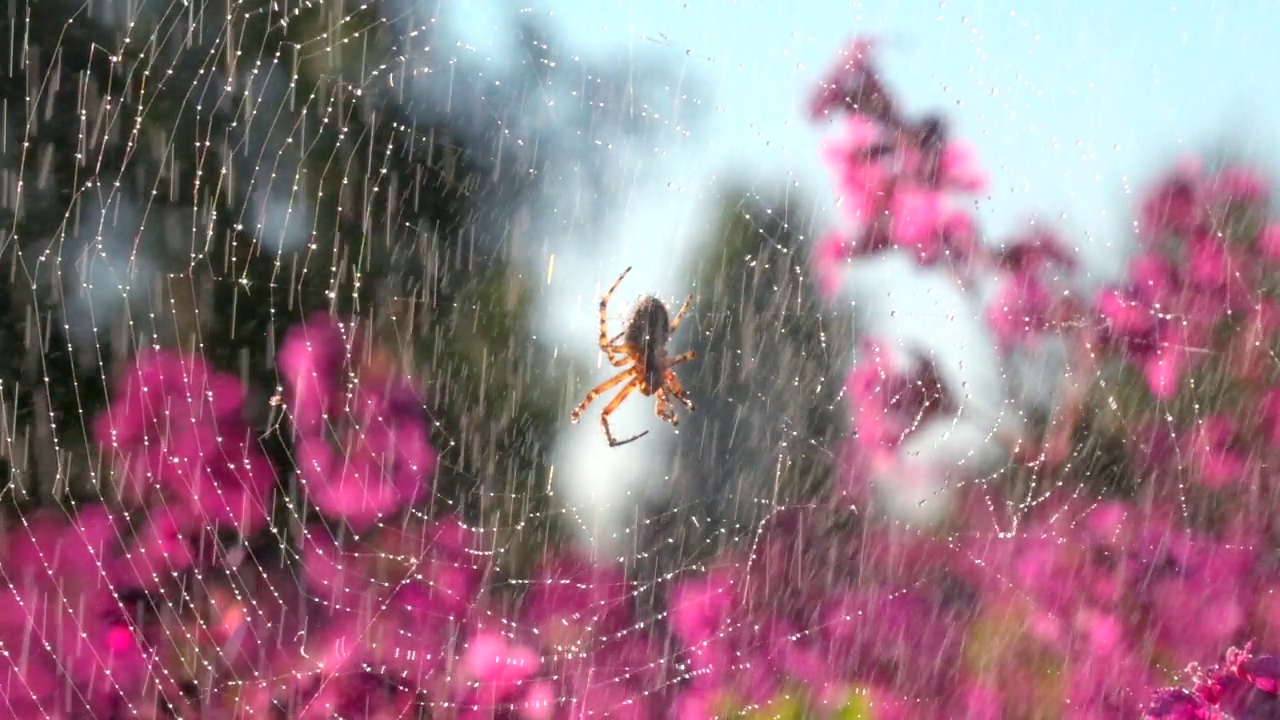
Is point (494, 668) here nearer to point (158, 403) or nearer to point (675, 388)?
point (158, 403)

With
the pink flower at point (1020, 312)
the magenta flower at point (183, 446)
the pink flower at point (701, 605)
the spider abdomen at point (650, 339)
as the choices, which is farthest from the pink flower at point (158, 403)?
the pink flower at point (1020, 312)

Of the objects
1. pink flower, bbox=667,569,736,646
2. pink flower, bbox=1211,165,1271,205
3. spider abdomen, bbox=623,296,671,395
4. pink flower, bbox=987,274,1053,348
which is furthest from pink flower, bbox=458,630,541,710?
pink flower, bbox=1211,165,1271,205

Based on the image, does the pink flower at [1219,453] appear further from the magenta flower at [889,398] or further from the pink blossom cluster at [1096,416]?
the magenta flower at [889,398]

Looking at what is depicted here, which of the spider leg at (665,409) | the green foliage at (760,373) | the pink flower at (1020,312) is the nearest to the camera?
the pink flower at (1020,312)

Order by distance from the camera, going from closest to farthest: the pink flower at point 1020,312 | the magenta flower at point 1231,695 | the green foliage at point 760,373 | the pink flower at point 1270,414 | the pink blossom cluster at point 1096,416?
the magenta flower at point 1231,695 < the pink blossom cluster at point 1096,416 < the pink flower at point 1270,414 < the pink flower at point 1020,312 < the green foliage at point 760,373

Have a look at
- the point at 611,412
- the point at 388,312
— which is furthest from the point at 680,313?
the point at 388,312

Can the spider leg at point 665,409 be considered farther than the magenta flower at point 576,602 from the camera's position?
Yes

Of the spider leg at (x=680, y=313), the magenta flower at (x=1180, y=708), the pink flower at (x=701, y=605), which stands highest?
the spider leg at (x=680, y=313)

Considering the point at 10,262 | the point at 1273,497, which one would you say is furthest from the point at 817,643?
the point at 10,262
